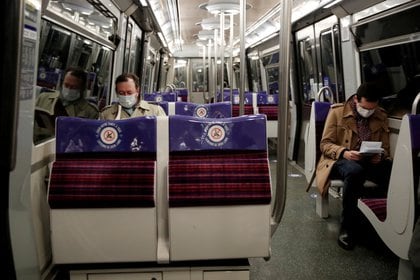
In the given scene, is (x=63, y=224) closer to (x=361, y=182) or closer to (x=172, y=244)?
(x=172, y=244)

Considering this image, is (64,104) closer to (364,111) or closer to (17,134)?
(17,134)

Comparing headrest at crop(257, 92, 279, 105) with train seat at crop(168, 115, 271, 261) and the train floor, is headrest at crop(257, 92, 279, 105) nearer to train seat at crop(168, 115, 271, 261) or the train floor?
the train floor

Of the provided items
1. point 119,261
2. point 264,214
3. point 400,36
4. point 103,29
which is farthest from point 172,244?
point 400,36

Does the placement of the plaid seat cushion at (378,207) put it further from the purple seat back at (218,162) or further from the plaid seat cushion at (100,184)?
the plaid seat cushion at (100,184)

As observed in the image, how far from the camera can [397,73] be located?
4070 millimetres

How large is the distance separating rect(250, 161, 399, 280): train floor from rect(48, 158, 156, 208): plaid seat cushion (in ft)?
4.26

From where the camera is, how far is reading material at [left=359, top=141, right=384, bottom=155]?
142 inches

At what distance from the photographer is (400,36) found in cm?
387

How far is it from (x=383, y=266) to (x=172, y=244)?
6.18ft

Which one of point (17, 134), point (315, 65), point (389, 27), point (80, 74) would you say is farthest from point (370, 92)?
point (17, 134)

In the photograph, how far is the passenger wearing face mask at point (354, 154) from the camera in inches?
140

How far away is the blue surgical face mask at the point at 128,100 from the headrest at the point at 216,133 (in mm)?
1301

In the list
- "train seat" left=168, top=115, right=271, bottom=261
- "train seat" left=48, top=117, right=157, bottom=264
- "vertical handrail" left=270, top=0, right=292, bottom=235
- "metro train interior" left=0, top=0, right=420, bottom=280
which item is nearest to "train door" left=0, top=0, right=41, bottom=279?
"metro train interior" left=0, top=0, right=420, bottom=280

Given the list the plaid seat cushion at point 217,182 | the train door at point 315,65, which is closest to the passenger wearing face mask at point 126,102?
the plaid seat cushion at point 217,182
